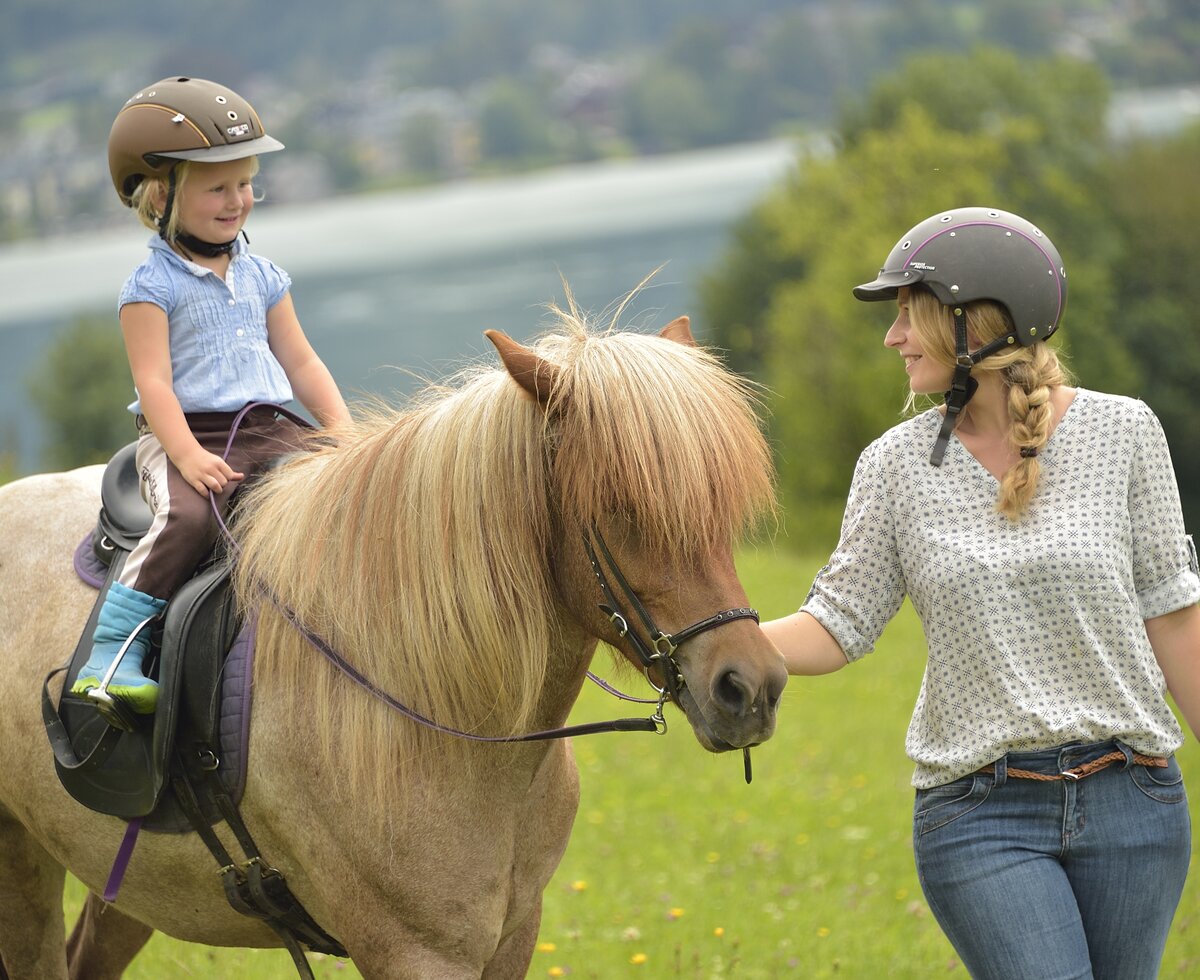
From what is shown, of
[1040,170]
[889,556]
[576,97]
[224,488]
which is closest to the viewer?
[889,556]

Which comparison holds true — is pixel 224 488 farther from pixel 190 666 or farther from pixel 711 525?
pixel 711 525

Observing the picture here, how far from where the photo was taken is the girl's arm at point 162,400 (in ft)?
11.2

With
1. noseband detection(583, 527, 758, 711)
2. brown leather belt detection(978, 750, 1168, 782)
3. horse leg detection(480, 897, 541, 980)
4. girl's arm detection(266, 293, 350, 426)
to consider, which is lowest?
horse leg detection(480, 897, 541, 980)

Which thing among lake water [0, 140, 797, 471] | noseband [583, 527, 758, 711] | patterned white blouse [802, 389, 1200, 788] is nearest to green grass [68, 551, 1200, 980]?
noseband [583, 527, 758, 711]

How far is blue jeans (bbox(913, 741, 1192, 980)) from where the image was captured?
291 centimetres

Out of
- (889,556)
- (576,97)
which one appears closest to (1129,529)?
(889,556)

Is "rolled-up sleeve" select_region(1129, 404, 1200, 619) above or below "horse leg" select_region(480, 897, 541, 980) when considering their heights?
above

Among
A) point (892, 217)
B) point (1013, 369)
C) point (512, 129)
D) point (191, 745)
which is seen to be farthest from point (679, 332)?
point (512, 129)

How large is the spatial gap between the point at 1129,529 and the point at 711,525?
3.25 ft

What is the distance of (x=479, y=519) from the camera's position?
3018 millimetres

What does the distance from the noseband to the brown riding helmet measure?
155 cm

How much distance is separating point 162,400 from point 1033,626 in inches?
86.7

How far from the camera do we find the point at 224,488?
136 inches

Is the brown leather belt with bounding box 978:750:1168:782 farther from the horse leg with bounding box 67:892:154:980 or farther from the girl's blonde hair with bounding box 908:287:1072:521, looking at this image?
the horse leg with bounding box 67:892:154:980
